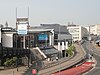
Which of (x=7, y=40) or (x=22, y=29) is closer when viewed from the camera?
(x=22, y=29)

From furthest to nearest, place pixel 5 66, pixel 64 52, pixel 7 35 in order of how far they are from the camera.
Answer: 1. pixel 64 52
2. pixel 7 35
3. pixel 5 66

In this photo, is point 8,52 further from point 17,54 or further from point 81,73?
point 81,73

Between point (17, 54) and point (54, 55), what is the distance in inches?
1188

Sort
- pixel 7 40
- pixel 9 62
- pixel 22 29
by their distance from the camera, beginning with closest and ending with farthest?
1. pixel 9 62
2. pixel 22 29
3. pixel 7 40

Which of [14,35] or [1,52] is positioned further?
[14,35]

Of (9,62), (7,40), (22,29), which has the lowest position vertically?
(9,62)

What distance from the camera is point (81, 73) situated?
187 ft

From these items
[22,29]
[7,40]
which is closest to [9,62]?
[22,29]

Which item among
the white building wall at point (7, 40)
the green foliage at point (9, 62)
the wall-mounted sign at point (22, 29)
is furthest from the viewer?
the white building wall at point (7, 40)

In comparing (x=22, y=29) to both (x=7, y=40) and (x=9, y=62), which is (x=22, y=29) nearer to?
(x=9, y=62)

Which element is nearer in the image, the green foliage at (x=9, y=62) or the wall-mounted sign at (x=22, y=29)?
the green foliage at (x=9, y=62)

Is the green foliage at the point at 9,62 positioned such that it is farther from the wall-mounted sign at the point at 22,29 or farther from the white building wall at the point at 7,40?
the white building wall at the point at 7,40

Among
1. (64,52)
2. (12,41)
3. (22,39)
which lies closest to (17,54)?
(12,41)

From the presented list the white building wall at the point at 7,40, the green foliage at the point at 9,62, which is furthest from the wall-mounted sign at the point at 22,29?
the white building wall at the point at 7,40
